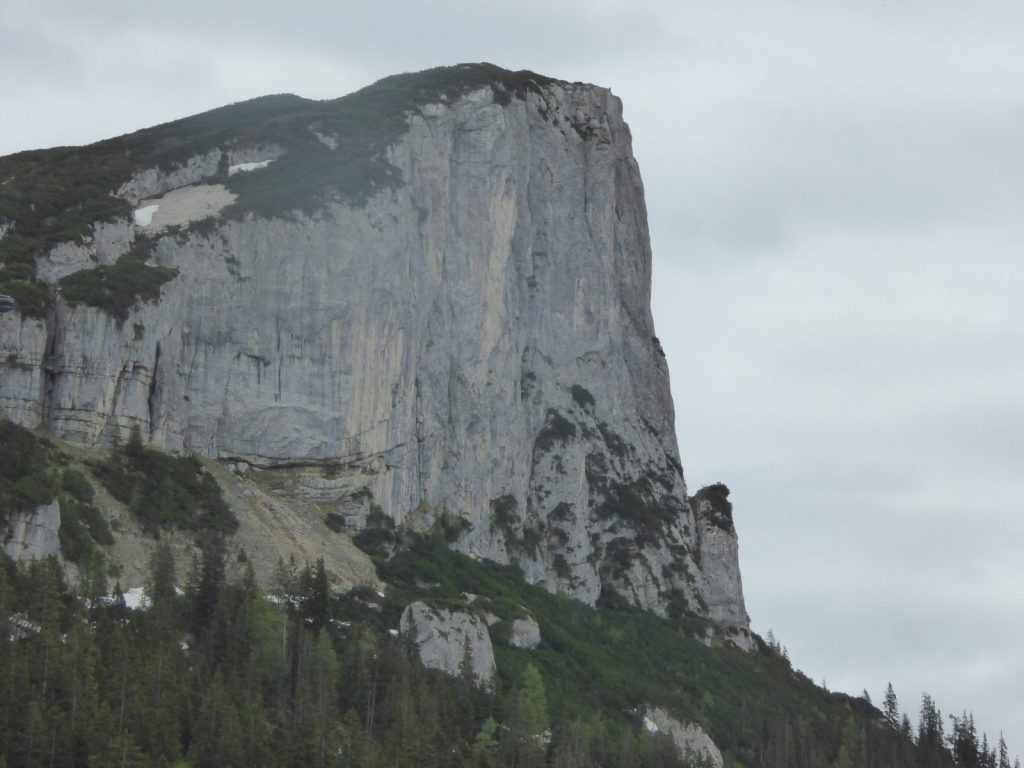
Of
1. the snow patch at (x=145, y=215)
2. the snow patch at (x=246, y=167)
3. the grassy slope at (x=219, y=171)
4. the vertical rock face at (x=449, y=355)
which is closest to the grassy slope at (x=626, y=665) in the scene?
the vertical rock face at (x=449, y=355)

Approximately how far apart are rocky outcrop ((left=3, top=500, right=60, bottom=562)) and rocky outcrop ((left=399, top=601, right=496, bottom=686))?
2044 cm

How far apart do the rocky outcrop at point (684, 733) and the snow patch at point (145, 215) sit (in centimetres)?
4391

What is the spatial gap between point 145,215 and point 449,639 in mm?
36771

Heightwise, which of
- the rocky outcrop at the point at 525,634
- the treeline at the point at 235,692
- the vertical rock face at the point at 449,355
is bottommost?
the treeline at the point at 235,692

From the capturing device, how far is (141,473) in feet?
399

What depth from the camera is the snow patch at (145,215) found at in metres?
139

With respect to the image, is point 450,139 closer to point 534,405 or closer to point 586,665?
point 534,405

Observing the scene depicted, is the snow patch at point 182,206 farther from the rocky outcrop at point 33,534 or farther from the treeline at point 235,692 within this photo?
the rocky outcrop at point 33,534

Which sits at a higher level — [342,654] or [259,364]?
[259,364]

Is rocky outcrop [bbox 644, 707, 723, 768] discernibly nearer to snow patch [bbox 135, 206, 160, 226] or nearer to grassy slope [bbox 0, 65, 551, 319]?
grassy slope [bbox 0, 65, 551, 319]

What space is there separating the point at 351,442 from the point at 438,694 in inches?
968

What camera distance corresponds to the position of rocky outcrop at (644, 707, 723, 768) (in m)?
132

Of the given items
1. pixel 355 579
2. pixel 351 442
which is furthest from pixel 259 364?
pixel 355 579

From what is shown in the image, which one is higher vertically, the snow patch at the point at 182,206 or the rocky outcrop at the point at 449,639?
the snow patch at the point at 182,206
